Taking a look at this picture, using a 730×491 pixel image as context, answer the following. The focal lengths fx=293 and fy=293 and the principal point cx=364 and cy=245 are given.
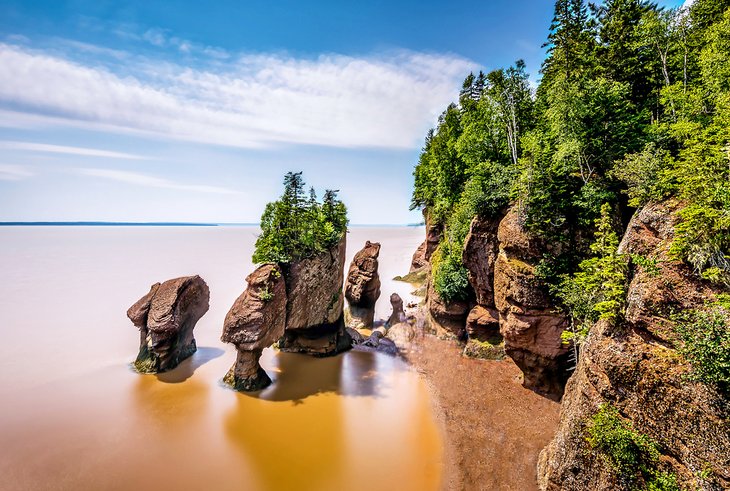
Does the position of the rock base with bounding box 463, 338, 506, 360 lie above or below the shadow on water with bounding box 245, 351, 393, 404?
above

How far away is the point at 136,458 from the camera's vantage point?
14125 millimetres

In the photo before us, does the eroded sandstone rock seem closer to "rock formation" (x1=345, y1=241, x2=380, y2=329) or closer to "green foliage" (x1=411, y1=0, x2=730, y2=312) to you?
"green foliage" (x1=411, y1=0, x2=730, y2=312)

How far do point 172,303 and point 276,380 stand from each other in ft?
32.3

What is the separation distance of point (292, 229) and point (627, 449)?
20.5m

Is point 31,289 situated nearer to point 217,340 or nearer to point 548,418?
point 217,340

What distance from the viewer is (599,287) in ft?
39.2

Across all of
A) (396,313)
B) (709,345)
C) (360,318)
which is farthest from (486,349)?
(709,345)

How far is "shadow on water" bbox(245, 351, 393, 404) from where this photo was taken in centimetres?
1975

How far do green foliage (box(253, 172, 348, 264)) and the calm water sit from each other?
30.0 feet

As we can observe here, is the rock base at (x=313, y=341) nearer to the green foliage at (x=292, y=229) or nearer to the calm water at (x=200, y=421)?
the calm water at (x=200, y=421)

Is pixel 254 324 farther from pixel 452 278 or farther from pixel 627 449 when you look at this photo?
pixel 627 449

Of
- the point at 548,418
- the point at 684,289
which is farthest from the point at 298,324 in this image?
the point at 684,289

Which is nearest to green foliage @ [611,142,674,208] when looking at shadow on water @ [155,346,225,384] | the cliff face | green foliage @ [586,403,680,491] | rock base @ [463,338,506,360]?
the cliff face

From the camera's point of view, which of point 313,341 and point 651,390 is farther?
point 313,341
